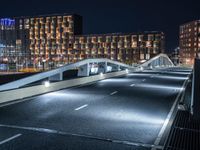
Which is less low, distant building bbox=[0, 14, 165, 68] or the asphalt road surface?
distant building bbox=[0, 14, 165, 68]

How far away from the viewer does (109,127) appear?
9.62 metres

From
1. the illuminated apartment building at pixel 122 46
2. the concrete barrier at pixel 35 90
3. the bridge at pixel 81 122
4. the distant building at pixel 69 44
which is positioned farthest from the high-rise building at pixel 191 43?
the bridge at pixel 81 122

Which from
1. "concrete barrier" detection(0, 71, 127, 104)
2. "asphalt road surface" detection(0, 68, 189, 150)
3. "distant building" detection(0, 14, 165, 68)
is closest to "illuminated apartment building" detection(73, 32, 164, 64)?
"distant building" detection(0, 14, 165, 68)

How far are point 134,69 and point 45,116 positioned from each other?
4065 centimetres

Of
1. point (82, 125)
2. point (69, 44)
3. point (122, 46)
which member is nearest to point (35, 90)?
point (82, 125)

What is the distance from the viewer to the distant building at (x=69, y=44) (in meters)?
166

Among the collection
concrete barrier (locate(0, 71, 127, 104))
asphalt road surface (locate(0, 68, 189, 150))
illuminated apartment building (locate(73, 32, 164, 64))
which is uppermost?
illuminated apartment building (locate(73, 32, 164, 64))

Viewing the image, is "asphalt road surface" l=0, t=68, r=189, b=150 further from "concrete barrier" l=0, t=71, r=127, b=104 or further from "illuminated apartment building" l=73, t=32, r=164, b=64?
"illuminated apartment building" l=73, t=32, r=164, b=64

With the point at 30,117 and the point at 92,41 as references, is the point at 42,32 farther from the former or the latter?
the point at 30,117

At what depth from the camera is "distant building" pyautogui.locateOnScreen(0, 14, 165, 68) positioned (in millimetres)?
166250

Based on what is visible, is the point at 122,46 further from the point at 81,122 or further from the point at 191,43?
the point at 81,122

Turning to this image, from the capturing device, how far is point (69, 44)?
16100cm

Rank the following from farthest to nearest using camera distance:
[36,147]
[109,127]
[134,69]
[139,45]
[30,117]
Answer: [139,45], [134,69], [30,117], [109,127], [36,147]

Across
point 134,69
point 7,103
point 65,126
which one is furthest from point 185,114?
point 134,69
